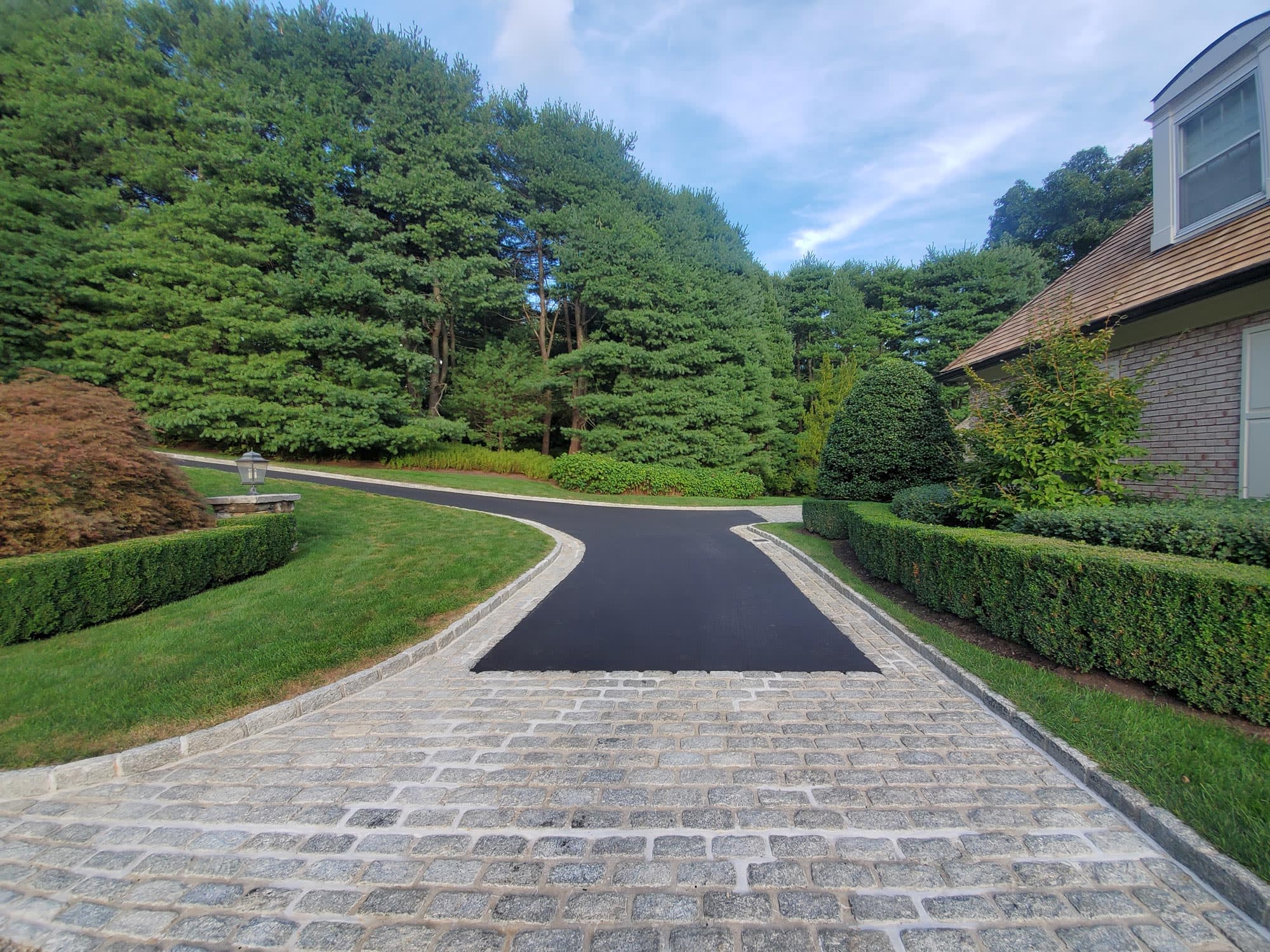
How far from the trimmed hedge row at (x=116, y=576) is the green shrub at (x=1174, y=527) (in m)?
8.76

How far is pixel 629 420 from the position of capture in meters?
21.3

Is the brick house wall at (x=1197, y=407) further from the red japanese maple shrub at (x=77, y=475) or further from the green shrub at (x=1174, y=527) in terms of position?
the red japanese maple shrub at (x=77, y=475)

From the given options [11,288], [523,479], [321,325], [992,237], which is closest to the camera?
[11,288]

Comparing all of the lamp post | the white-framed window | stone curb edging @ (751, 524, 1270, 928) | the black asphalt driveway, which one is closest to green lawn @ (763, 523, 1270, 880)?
stone curb edging @ (751, 524, 1270, 928)

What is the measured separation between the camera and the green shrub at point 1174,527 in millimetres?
3682

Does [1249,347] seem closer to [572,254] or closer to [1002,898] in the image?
A: [1002,898]

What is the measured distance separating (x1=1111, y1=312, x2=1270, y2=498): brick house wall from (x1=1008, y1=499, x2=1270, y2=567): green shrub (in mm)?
1235

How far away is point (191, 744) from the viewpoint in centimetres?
300

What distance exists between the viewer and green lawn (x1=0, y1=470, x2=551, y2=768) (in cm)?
312

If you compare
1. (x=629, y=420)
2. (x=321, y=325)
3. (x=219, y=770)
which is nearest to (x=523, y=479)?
(x=629, y=420)

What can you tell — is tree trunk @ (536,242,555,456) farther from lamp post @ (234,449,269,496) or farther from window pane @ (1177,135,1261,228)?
window pane @ (1177,135,1261,228)

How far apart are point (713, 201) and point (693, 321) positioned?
979 centimetres

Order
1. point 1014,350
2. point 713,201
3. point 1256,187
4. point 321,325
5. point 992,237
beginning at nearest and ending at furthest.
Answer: point 1256,187 < point 1014,350 < point 321,325 < point 713,201 < point 992,237

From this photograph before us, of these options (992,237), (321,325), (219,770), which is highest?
(992,237)
